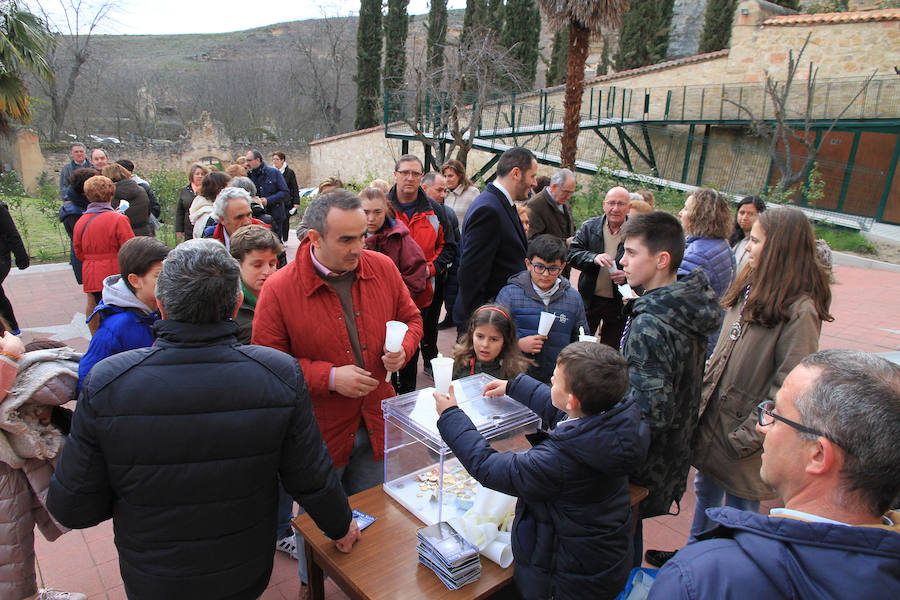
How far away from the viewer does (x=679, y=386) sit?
Answer: 8.00ft

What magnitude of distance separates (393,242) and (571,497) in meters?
2.97

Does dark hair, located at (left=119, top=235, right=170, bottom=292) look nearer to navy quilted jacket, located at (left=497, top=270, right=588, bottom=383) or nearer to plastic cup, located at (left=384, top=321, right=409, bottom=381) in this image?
plastic cup, located at (left=384, top=321, right=409, bottom=381)

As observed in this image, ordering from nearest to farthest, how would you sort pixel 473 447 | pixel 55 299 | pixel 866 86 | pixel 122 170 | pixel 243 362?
pixel 243 362
pixel 473 447
pixel 122 170
pixel 55 299
pixel 866 86

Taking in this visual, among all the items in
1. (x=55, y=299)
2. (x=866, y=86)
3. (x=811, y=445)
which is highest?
(x=866, y=86)

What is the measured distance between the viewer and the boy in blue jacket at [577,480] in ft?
5.97

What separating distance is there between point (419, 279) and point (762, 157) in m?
17.8

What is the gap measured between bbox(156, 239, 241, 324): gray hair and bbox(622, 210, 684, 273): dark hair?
1867 millimetres

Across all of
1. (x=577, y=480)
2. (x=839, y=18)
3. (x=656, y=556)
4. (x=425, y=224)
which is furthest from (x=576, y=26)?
(x=577, y=480)

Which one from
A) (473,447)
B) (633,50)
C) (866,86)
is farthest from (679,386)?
(633,50)

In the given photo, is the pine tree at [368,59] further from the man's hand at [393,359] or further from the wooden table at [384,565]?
the wooden table at [384,565]

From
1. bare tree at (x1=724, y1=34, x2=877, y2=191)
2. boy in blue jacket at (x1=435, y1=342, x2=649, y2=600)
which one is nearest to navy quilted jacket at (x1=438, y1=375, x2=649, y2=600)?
boy in blue jacket at (x1=435, y1=342, x2=649, y2=600)

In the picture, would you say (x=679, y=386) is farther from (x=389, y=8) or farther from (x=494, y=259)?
(x=389, y=8)

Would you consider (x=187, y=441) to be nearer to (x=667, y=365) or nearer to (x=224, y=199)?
(x=667, y=365)

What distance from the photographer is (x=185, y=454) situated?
1.65 m
